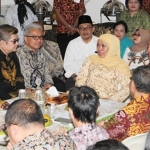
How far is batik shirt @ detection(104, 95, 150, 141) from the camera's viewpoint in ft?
9.93

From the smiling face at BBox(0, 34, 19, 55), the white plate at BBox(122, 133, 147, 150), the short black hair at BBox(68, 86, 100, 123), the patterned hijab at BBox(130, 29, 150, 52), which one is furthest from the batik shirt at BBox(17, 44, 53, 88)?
the white plate at BBox(122, 133, 147, 150)

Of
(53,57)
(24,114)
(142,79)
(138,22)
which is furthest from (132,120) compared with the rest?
(138,22)

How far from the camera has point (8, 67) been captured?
430cm

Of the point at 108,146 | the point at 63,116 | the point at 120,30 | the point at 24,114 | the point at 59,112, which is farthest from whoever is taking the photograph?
the point at 120,30

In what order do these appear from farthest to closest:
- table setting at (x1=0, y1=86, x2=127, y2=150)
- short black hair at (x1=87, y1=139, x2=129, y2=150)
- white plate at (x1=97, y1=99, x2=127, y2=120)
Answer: white plate at (x1=97, y1=99, x2=127, y2=120), table setting at (x1=0, y1=86, x2=127, y2=150), short black hair at (x1=87, y1=139, x2=129, y2=150)

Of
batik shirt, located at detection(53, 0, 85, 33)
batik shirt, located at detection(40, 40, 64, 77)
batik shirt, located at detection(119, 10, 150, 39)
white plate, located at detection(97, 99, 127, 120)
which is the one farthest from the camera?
batik shirt, located at detection(53, 0, 85, 33)

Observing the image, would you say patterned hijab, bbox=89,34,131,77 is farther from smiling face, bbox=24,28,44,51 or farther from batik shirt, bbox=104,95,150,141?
batik shirt, bbox=104,95,150,141

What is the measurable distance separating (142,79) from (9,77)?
5.26 feet

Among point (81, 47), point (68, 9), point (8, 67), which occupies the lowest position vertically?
point (8, 67)

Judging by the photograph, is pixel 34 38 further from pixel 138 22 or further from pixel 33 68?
pixel 138 22

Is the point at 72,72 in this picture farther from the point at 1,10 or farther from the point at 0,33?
the point at 1,10

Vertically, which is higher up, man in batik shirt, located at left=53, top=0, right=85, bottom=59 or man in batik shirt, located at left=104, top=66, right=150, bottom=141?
man in batik shirt, located at left=53, top=0, right=85, bottom=59

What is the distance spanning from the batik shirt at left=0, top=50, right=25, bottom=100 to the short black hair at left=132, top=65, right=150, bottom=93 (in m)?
1.52

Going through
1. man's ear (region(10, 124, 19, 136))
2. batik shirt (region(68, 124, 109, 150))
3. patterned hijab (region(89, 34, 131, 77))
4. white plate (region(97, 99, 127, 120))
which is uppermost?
patterned hijab (region(89, 34, 131, 77))
